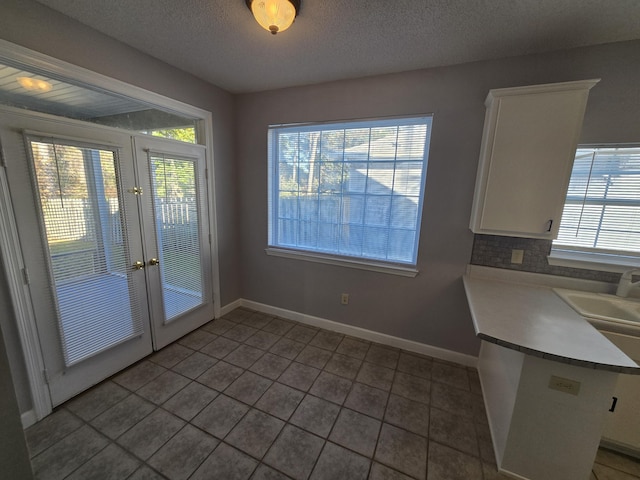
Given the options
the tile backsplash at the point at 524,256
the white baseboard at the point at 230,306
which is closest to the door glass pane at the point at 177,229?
the white baseboard at the point at 230,306

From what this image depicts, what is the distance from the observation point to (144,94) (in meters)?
2.00

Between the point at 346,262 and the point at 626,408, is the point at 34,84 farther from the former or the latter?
the point at 626,408

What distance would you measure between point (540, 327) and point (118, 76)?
320 centimetres

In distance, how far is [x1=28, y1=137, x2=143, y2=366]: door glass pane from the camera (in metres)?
1.59

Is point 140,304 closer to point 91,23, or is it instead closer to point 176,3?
point 91,23

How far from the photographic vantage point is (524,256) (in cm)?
198

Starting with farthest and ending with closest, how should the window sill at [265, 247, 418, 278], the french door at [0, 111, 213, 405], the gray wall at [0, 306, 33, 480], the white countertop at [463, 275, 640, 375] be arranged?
the window sill at [265, 247, 418, 278] → the french door at [0, 111, 213, 405] → the white countertop at [463, 275, 640, 375] → the gray wall at [0, 306, 33, 480]

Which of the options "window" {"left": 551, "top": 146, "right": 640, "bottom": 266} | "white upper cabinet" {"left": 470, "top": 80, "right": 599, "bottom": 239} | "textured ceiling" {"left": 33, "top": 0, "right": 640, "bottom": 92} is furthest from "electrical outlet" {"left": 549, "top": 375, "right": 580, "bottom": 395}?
"textured ceiling" {"left": 33, "top": 0, "right": 640, "bottom": 92}

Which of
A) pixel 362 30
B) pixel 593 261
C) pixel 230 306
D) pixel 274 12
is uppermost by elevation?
pixel 362 30

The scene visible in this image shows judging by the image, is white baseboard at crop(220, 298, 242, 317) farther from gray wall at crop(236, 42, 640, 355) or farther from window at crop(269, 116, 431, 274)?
window at crop(269, 116, 431, 274)

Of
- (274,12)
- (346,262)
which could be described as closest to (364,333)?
(346,262)

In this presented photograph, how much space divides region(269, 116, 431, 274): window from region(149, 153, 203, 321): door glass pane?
846mm

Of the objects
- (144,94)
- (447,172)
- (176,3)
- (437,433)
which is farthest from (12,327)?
(447,172)

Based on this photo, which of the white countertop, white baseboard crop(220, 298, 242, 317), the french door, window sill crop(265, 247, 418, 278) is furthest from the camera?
white baseboard crop(220, 298, 242, 317)
